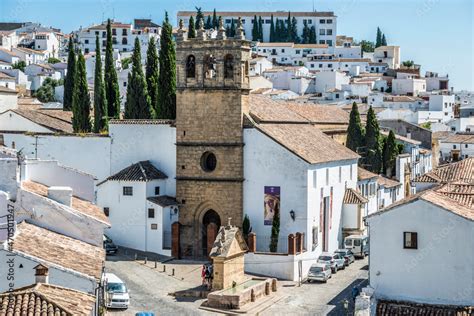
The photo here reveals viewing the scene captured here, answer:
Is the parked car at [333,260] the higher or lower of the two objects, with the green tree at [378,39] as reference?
lower

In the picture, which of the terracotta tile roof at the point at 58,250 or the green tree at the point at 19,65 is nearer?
the terracotta tile roof at the point at 58,250

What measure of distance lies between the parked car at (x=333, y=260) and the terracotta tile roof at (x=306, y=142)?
4.82m

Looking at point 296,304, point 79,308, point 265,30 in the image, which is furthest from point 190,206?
point 265,30

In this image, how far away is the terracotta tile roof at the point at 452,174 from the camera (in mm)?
44409

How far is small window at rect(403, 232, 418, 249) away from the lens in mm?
33250

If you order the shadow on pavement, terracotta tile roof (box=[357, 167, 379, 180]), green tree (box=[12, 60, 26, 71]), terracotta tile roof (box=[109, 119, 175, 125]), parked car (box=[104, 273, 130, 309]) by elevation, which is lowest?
the shadow on pavement

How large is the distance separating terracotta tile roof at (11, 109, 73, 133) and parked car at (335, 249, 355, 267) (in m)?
21.0

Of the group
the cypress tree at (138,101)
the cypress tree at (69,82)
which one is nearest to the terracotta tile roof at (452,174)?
the cypress tree at (138,101)

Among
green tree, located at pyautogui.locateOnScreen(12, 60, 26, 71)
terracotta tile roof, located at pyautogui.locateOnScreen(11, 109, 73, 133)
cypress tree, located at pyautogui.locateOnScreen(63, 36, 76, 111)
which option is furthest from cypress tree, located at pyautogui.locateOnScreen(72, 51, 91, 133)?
green tree, located at pyautogui.locateOnScreen(12, 60, 26, 71)

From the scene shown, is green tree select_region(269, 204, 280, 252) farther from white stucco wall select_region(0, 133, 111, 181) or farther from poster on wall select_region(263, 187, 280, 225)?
white stucco wall select_region(0, 133, 111, 181)

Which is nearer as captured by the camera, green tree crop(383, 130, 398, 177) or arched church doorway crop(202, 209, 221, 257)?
arched church doorway crop(202, 209, 221, 257)

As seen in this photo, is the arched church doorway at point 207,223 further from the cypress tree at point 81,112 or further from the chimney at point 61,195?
the chimney at point 61,195

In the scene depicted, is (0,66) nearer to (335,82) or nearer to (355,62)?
(335,82)

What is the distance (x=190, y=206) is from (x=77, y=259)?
82.1ft
